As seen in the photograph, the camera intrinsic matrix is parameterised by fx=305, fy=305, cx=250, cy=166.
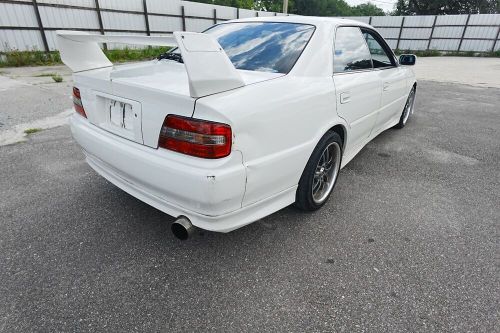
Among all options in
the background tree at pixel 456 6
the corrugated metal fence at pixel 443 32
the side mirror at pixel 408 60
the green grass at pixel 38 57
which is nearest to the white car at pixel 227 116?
the side mirror at pixel 408 60

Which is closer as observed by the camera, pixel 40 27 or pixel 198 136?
pixel 198 136

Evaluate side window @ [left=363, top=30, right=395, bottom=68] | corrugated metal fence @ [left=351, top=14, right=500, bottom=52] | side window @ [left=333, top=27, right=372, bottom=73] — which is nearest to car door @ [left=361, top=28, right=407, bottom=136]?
side window @ [left=363, top=30, right=395, bottom=68]

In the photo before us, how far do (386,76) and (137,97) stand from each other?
272cm

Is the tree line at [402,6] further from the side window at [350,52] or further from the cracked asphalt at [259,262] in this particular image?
the cracked asphalt at [259,262]

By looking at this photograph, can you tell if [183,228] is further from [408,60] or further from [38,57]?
[38,57]

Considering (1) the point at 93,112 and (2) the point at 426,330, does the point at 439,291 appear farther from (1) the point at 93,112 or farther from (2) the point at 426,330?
(1) the point at 93,112

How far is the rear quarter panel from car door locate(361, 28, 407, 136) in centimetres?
127

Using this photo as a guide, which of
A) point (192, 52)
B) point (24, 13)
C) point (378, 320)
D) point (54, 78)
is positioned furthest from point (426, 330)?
point (24, 13)

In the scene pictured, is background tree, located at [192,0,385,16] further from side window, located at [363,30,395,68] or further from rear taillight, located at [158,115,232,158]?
rear taillight, located at [158,115,232,158]

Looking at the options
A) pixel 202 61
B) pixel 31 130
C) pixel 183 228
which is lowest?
pixel 31 130

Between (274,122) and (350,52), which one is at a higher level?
(350,52)

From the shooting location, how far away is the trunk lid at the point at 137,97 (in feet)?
5.43

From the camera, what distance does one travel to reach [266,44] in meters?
2.34

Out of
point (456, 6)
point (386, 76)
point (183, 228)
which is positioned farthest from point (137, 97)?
point (456, 6)
